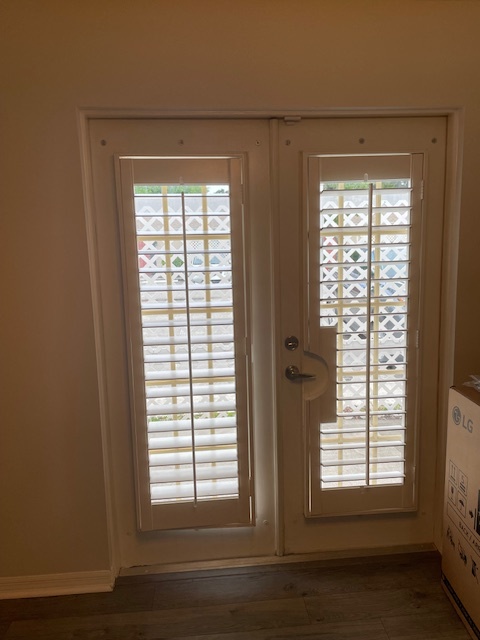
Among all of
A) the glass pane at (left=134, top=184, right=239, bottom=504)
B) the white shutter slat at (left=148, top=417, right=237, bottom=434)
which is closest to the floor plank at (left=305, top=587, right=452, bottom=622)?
the glass pane at (left=134, top=184, right=239, bottom=504)

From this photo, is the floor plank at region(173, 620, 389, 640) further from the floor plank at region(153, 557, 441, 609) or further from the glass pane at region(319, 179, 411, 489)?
the glass pane at region(319, 179, 411, 489)

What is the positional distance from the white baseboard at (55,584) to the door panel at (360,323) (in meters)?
0.81

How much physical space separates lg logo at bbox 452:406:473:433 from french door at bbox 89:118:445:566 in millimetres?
242

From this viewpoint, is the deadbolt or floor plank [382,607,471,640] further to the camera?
the deadbolt

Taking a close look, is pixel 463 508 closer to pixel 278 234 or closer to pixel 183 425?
pixel 183 425

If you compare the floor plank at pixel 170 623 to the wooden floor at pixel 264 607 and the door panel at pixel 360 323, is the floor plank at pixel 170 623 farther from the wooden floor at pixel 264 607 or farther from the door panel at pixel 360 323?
the door panel at pixel 360 323

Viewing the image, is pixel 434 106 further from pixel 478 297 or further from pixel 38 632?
pixel 38 632

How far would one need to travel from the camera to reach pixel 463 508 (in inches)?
62.6

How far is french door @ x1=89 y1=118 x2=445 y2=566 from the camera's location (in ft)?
5.59

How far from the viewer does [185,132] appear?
1.69 metres

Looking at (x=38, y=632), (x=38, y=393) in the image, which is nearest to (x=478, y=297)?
(x=38, y=393)

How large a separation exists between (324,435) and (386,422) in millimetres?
272

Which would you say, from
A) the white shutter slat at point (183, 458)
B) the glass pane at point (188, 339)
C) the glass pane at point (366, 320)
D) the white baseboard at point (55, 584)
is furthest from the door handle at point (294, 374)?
the white baseboard at point (55, 584)

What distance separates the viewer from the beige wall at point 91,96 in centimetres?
155
